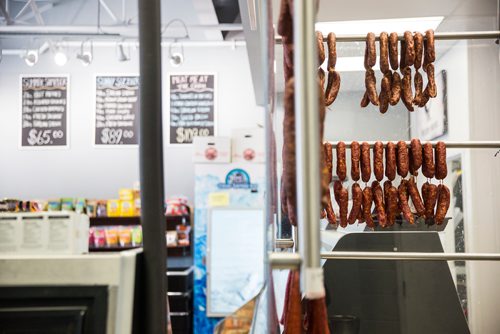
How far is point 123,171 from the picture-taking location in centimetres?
858

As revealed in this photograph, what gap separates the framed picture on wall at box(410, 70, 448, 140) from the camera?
3.04 meters

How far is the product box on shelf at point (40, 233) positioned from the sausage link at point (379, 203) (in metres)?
1.44

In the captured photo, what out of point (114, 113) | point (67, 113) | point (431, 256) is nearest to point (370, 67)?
point (431, 256)

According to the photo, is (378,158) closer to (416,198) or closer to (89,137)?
(416,198)

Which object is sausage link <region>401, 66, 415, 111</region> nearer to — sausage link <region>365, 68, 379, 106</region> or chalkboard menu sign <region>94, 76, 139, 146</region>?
sausage link <region>365, 68, 379, 106</region>

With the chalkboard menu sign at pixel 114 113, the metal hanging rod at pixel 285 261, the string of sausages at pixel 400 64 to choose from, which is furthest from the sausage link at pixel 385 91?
the chalkboard menu sign at pixel 114 113

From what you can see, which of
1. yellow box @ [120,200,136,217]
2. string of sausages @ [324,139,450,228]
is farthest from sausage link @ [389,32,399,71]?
yellow box @ [120,200,136,217]

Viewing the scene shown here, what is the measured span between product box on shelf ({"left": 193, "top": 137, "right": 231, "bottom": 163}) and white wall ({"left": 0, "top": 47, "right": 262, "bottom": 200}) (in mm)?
1263

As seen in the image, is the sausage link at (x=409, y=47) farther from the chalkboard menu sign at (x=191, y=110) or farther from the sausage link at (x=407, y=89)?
the chalkboard menu sign at (x=191, y=110)

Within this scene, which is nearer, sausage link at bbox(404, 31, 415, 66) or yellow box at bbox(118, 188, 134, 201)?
sausage link at bbox(404, 31, 415, 66)

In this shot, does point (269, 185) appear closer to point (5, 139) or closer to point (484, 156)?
point (484, 156)

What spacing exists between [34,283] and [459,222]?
2.72 meters

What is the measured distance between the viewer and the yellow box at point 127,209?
7543 mm

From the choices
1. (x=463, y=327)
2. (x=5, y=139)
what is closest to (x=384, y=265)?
(x=463, y=327)
